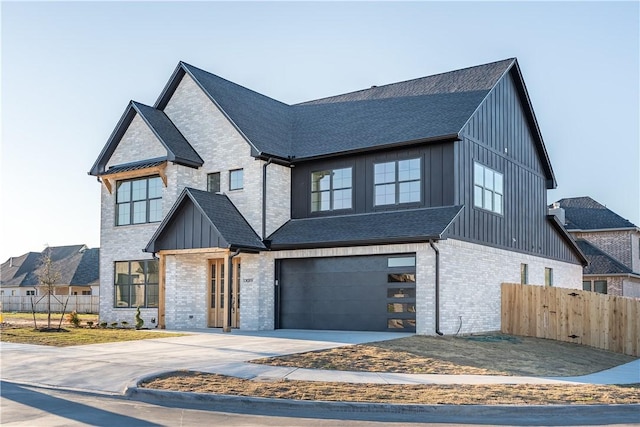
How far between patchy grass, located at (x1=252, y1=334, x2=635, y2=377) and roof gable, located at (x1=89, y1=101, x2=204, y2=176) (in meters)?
12.0

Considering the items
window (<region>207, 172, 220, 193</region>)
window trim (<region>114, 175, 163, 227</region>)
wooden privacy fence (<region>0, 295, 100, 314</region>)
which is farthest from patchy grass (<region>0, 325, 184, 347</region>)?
wooden privacy fence (<region>0, 295, 100, 314</region>)

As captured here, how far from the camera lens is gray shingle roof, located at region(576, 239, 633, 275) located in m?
39.3

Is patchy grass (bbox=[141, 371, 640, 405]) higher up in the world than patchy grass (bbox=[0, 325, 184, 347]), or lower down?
higher up

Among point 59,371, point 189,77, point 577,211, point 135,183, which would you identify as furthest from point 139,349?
point 577,211

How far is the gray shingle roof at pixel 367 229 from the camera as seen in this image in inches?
869

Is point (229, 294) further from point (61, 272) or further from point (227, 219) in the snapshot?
point (61, 272)

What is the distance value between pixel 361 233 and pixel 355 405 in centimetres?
1258

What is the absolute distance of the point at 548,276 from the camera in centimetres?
3130

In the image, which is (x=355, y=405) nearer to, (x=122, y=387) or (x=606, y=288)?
(x=122, y=387)

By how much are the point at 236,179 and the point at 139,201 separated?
4.78 m

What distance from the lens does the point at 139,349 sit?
18516 millimetres

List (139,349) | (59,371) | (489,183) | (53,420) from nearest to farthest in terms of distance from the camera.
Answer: (53,420) → (59,371) → (139,349) → (489,183)

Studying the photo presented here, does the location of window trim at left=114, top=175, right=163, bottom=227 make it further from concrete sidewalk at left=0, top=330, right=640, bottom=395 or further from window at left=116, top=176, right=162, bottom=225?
concrete sidewalk at left=0, top=330, right=640, bottom=395

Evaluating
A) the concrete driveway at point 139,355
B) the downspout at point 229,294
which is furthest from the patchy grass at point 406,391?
the downspout at point 229,294
